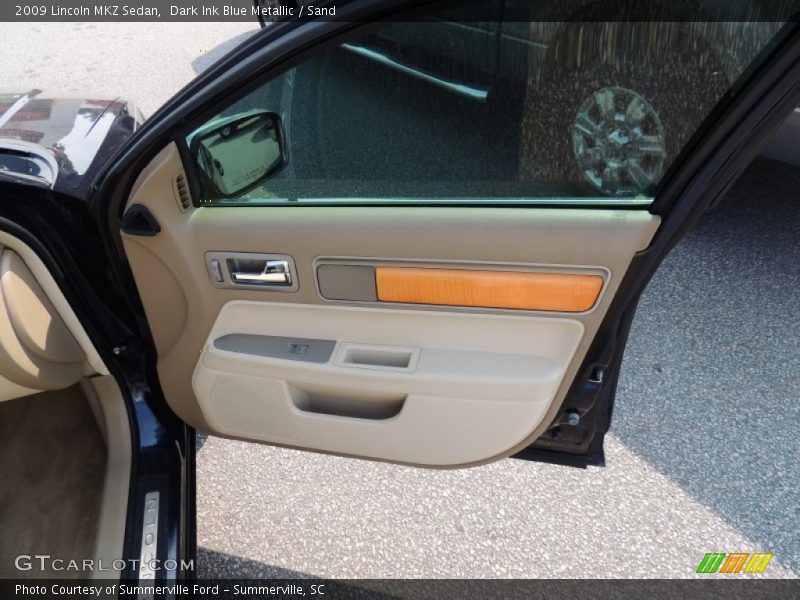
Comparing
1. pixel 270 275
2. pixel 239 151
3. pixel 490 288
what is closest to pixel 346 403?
pixel 270 275

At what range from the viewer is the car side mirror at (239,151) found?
53.9 inches

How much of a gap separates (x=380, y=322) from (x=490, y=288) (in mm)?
287

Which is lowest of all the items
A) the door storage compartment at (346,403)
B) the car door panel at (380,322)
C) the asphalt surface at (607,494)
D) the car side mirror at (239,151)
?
the asphalt surface at (607,494)

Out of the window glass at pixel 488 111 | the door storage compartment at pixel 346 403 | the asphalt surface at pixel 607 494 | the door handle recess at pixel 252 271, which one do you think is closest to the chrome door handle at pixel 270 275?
the door handle recess at pixel 252 271

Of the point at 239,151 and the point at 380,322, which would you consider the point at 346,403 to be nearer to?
the point at 380,322

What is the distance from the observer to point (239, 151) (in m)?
1.41

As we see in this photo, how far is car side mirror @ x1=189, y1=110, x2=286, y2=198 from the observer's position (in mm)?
1368

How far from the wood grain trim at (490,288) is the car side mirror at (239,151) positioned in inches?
13.8

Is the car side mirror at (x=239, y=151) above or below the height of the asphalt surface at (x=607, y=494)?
above

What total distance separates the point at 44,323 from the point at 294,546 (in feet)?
3.27

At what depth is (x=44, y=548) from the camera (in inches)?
70.1

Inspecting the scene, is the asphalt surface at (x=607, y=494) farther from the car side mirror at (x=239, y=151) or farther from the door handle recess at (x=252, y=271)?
the car side mirror at (x=239, y=151)

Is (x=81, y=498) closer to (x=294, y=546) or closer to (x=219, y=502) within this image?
(x=219, y=502)

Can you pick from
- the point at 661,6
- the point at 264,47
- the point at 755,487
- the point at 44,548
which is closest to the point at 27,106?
the point at 264,47
